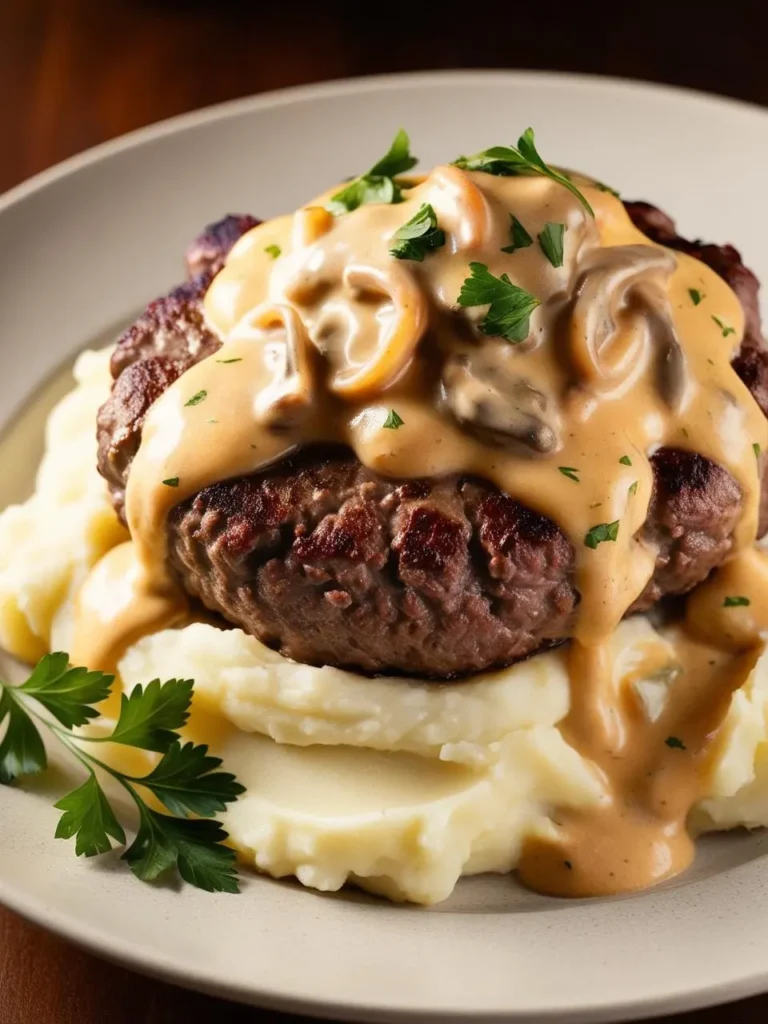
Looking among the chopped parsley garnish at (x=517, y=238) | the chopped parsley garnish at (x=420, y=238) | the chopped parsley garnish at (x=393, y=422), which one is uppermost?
the chopped parsley garnish at (x=517, y=238)

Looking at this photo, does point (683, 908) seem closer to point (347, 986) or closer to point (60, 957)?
point (347, 986)

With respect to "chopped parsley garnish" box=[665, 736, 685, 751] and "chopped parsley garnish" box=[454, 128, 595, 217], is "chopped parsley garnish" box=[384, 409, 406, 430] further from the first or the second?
"chopped parsley garnish" box=[665, 736, 685, 751]

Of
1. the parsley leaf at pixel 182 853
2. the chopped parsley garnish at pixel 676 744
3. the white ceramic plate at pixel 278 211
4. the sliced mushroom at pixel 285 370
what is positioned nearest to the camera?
the white ceramic plate at pixel 278 211

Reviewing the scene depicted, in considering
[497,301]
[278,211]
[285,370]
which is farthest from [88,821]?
[278,211]

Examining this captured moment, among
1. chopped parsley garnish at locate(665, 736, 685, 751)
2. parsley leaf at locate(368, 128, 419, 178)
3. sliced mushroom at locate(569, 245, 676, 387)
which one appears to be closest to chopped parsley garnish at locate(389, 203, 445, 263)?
sliced mushroom at locate(569, 245, 676, 387)

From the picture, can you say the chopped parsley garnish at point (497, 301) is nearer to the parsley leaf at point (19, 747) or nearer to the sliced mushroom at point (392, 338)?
the sliced mushroom at point (392, 338)

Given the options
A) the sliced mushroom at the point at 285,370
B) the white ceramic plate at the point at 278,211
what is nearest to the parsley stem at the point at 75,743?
the white ceramic plate at the point at 278,211

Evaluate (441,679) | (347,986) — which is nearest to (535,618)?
(441,679)
